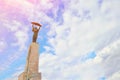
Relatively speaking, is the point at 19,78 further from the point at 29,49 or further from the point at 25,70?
the point at 29,49

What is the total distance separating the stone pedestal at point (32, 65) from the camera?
1470 cm

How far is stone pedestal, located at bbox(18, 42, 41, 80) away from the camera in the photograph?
579 inches

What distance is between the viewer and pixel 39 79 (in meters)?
14.8

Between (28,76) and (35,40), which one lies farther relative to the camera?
(35,40)

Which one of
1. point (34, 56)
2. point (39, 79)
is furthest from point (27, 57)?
point (39, 79)

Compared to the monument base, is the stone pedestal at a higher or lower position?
higher

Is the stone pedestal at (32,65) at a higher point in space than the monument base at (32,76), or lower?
higher

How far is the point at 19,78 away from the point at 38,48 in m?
2.01

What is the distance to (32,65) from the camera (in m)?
15.0

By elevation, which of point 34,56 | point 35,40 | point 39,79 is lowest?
point 39,79

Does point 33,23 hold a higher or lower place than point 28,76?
higher

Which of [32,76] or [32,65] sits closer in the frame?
[32,76]

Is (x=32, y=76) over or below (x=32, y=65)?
below

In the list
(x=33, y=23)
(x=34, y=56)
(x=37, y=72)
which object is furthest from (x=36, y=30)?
(x=37, y=72)
